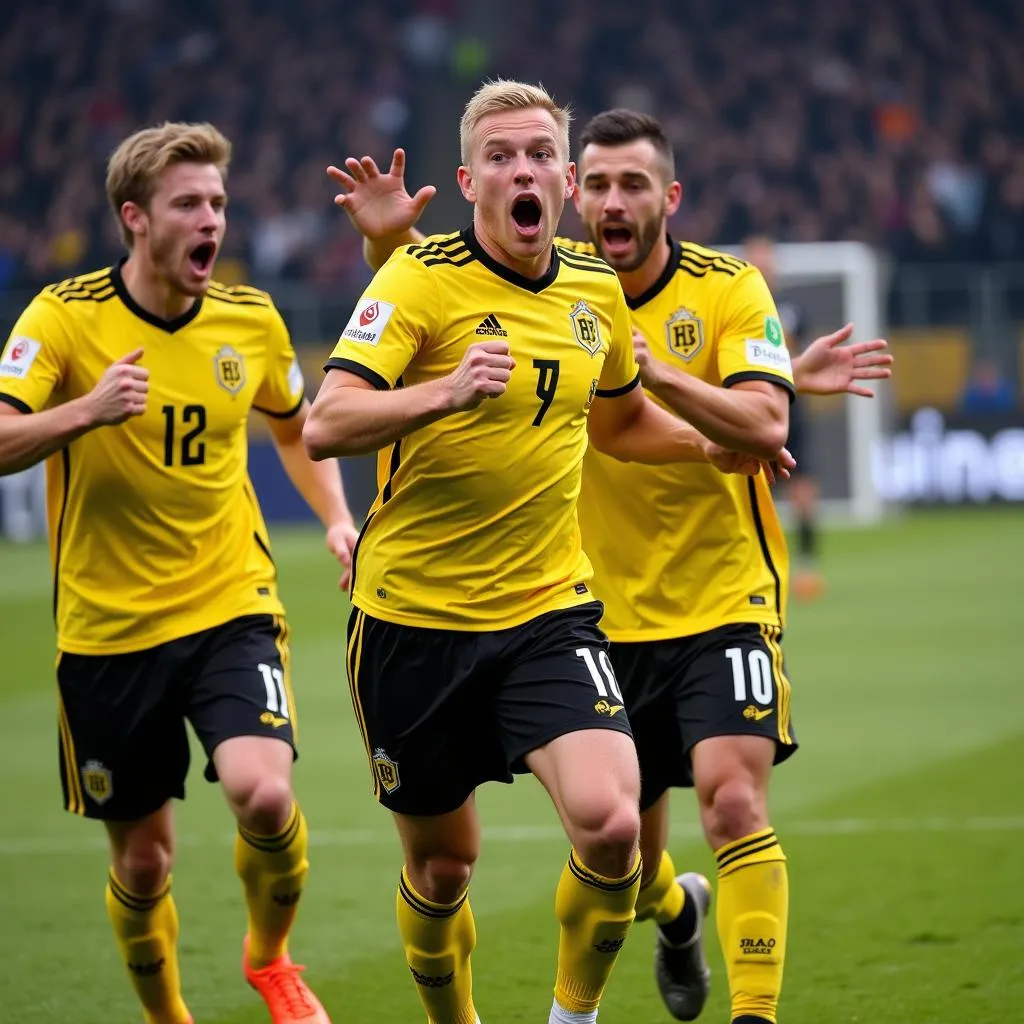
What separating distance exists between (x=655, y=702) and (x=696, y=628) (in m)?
0.25

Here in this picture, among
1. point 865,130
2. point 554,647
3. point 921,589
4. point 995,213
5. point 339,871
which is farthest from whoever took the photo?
point 865,130

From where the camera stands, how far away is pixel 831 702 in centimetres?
1167

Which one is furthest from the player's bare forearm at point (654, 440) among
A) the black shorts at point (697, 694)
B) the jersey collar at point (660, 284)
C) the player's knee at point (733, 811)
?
the player's knee at point (733, 811)

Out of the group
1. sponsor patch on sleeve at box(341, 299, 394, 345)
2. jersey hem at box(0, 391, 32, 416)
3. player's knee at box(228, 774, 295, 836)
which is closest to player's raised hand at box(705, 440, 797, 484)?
sponsor patch on sleeve at box(341, 299, 394, 345)

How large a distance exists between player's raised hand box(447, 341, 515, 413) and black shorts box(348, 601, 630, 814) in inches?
27.2

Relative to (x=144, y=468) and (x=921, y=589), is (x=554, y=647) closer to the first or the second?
(x=144, y=468)

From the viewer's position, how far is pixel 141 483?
560cm

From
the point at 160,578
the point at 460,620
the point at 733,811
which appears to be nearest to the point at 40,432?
the point at 160,578

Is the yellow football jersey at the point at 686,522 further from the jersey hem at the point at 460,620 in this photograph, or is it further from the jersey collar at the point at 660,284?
the jersey hem at the point at 460,620

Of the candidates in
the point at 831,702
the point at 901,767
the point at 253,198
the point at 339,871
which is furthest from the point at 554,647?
the point at 253,198

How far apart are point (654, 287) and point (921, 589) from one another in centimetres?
1168

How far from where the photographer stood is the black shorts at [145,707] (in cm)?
552

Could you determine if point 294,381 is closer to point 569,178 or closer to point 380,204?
point 380,204

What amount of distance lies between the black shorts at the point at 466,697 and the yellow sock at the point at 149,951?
1055 millimetres
